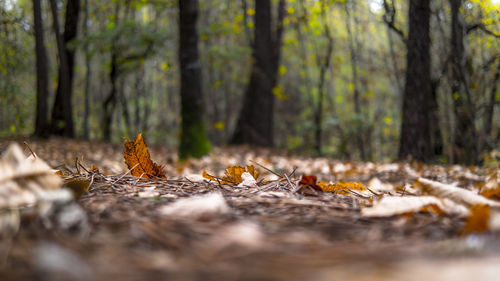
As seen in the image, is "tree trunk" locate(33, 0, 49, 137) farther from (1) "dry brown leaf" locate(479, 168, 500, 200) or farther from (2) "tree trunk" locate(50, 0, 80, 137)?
(1) "dry brown leaf" locate(479, 168, 500, 200)

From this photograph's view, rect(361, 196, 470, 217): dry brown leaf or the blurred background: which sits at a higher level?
the blurred background

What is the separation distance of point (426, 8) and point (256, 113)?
494 cm

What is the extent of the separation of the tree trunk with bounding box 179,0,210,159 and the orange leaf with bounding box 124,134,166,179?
3.77m

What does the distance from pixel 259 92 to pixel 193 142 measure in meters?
3.85

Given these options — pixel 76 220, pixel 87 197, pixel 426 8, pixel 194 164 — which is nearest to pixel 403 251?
pixel 76 220

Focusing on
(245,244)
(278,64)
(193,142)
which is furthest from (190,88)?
(278,64)

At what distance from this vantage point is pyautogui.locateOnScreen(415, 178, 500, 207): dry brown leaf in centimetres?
99

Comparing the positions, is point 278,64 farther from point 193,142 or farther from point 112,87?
point 193,142

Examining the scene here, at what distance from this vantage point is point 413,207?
94 cm

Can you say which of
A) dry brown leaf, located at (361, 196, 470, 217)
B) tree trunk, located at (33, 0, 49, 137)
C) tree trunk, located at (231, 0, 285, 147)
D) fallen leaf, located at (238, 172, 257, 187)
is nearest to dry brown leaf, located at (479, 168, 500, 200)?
dry brown leaf, located at (361, 196, 470, 217)

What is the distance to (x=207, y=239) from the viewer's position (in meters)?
0.73

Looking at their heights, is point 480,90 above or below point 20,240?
above

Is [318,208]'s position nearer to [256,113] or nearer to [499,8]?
[499,8]

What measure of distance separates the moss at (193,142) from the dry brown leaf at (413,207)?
4660 mm
